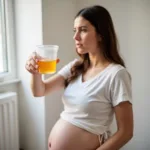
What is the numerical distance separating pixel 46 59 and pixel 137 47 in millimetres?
860

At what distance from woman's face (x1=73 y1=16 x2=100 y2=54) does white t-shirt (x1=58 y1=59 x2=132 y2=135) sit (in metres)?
0.14

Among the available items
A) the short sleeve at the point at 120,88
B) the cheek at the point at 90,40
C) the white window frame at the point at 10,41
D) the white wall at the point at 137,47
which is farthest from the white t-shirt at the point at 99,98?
the white window frame at the point at 10,41

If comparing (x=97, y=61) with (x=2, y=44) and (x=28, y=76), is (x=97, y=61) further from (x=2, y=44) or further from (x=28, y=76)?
(x=2, y=44)

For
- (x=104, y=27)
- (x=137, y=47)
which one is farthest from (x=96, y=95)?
(x=137, y=47)

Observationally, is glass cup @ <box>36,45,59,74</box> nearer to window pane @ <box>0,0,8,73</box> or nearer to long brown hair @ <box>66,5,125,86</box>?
long brown hair @ <box>66,5,125,86</box>

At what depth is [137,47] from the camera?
1821 millimetres

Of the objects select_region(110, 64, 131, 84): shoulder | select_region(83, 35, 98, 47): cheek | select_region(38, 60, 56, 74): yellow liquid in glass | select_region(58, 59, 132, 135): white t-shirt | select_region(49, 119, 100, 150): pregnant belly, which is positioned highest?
select_region(83, 35, 98, 47): cheek

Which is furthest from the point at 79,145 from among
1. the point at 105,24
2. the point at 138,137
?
the point at 138,137

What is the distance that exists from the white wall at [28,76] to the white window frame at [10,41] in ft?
0.12

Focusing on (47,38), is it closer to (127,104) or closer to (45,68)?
(45,68)

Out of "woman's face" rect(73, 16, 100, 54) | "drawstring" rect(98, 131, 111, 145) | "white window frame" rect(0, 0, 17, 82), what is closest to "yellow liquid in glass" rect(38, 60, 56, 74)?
"woman's face" rect(73, 16, 100, 54)

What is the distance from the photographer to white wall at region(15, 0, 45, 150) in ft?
6.09

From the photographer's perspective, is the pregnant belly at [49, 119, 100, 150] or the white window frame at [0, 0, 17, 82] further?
the white window frame at [0, 0, 17, 82]

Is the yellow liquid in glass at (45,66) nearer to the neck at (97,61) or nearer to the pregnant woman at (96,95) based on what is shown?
the pregnant woman at (96,95)
